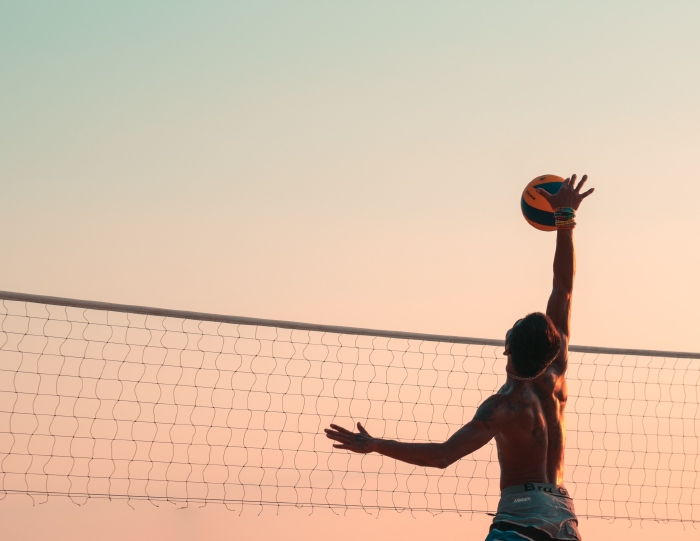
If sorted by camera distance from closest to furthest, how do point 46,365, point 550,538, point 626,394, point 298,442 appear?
point 550,538 → point 46,365 → point 298,442 → point 626,394

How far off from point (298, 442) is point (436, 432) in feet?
4.52

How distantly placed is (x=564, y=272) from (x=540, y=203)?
3.64ft

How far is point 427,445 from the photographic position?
431cm

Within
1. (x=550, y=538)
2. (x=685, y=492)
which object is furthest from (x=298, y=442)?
(x=550, y=538)

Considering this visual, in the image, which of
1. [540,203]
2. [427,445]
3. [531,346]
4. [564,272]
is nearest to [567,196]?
[564,272]

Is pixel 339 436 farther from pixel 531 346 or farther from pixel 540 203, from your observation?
pixel 540 203

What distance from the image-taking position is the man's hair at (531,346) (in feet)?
15.1

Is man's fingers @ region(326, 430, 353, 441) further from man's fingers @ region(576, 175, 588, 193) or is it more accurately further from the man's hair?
man's fingers @ region(576, 175, 588, 193)

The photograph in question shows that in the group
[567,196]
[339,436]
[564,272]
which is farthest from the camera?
[567,196]

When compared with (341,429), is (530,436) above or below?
above

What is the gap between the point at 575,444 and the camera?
1013 cm

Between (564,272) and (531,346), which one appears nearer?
(531,346)

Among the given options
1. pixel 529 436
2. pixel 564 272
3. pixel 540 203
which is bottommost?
pixel 529 436

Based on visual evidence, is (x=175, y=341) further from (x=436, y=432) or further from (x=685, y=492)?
(x=685, y=492)
